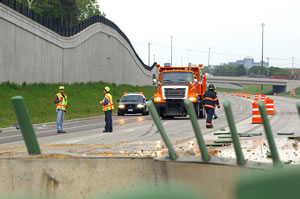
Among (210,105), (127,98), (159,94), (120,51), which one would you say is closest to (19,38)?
(127,98)

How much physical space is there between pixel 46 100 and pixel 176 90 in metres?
17.2

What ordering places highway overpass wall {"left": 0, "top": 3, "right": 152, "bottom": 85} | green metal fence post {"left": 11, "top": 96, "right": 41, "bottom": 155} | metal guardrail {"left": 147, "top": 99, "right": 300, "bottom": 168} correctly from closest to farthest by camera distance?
1. metal guardrail {"left": 147, "top": 99, "right": 300, "bottom": 168}
2. green metal fence post {"left": 11, "top": 96, "right": 41, "bottom": 155}
3. highway overpass wall {"left": 0, "top": 3, "right": 152, "bottom": 85}

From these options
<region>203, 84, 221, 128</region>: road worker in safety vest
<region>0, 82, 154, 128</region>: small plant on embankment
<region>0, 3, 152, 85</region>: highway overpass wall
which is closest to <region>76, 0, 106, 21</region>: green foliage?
<region>0, 3, 152, 85</region>: highway overpass wall

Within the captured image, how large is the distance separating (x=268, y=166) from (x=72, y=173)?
245 cm

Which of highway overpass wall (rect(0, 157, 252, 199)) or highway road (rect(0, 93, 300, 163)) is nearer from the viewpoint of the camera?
highway overpass wall (rect(0, 157, 252, 199))

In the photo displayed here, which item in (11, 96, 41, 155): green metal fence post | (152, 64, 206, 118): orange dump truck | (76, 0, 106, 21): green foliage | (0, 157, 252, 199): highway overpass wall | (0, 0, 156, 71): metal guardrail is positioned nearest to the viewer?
(11, 96, 41, 155): green metal fence post

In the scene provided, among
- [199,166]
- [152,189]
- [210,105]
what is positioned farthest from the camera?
[210,105]

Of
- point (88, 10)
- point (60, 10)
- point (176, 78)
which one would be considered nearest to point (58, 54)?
point (176, 78)

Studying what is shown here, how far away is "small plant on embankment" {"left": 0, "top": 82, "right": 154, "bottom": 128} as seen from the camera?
36966 millimetres

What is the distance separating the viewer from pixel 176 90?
3312 centimetres

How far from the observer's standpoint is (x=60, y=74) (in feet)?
188

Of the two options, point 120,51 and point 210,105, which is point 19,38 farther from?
point 120,51

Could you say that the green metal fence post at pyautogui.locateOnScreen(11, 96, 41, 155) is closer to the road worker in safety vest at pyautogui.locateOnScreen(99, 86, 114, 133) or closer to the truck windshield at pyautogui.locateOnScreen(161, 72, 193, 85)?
the road worker in safety vest at pyautogui.locateOnScreen(99, 86, 114, 133)

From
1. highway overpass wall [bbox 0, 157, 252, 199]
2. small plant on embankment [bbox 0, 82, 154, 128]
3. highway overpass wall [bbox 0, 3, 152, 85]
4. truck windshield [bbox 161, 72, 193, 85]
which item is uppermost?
highway overpass wall [bbox 0, 3, 152, 85]
